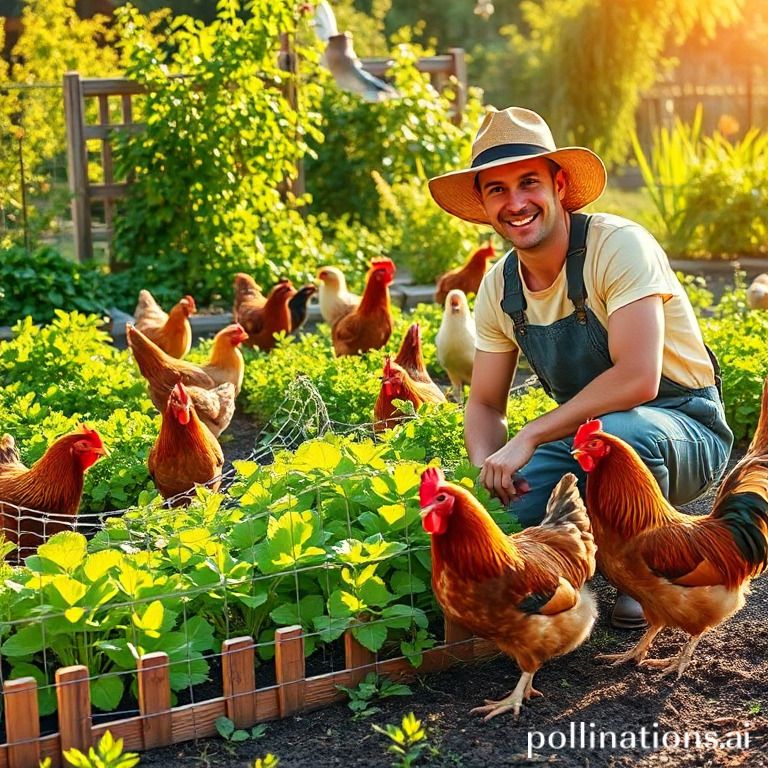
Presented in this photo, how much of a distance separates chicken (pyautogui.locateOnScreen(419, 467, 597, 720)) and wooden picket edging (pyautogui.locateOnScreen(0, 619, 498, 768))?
305mm

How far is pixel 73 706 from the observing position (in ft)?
10.1

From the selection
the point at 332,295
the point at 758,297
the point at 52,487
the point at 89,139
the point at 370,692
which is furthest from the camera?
the point at 89,139

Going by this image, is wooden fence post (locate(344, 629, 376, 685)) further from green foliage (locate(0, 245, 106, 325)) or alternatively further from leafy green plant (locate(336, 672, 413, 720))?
green foliage (locate(0, 245, 106, 325))

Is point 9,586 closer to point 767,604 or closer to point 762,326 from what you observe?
point 767,604

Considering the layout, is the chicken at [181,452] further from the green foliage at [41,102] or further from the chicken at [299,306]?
the green foliage at [41,102]

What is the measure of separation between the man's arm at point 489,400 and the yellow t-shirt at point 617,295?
0.16 feet

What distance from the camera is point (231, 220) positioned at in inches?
398

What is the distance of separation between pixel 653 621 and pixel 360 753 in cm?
110

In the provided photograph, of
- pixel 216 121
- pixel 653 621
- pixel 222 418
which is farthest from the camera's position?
pixel 216 121

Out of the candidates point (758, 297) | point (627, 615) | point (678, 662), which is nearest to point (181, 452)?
point (627, 615)

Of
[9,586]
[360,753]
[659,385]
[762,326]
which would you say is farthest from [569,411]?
[762,326]

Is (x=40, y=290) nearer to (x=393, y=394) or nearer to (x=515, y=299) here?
(x=393, y=394)

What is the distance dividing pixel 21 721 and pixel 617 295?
233cm

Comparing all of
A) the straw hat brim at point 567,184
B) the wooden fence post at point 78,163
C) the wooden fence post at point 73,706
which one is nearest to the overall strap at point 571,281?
the straw hat brim at point 567,184
